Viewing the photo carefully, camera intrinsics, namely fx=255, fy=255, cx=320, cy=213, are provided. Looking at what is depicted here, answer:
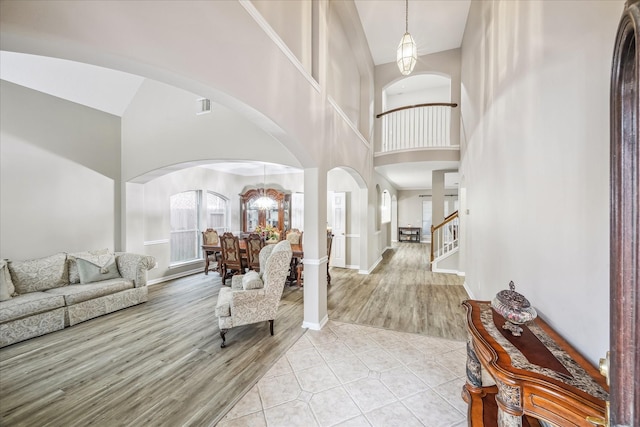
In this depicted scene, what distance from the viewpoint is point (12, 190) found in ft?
11.8

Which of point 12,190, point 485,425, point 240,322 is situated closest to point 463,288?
point 485,425

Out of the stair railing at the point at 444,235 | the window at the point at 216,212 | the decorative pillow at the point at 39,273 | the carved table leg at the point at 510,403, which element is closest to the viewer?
the carved table leg at the point at 510,403

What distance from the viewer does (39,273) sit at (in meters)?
3.59

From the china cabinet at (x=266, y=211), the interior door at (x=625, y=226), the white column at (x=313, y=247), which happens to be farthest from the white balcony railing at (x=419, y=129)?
the interior door at (x=625, y=226)

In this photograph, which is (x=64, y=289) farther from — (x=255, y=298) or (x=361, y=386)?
(x=361, y=386)

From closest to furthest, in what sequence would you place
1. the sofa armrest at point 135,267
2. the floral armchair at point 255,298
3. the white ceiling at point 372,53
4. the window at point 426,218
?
the floral armchair at point 255,298 < the white ceiling at point 372,53 < the sofa armrest at point 135,267 < the window at point 426,218

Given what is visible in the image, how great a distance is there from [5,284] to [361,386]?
4.43 meters

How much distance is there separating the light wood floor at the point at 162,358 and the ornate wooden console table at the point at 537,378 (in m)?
1.86

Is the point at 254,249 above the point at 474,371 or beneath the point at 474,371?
above

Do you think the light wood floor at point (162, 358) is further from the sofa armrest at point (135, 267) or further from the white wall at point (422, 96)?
the white wall at point (422, 96)

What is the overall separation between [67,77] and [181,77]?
409 cm

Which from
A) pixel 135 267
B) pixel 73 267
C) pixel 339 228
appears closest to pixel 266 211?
pixel 339 228

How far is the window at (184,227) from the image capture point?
609 centimetres

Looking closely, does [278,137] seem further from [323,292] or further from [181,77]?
[323,292]
